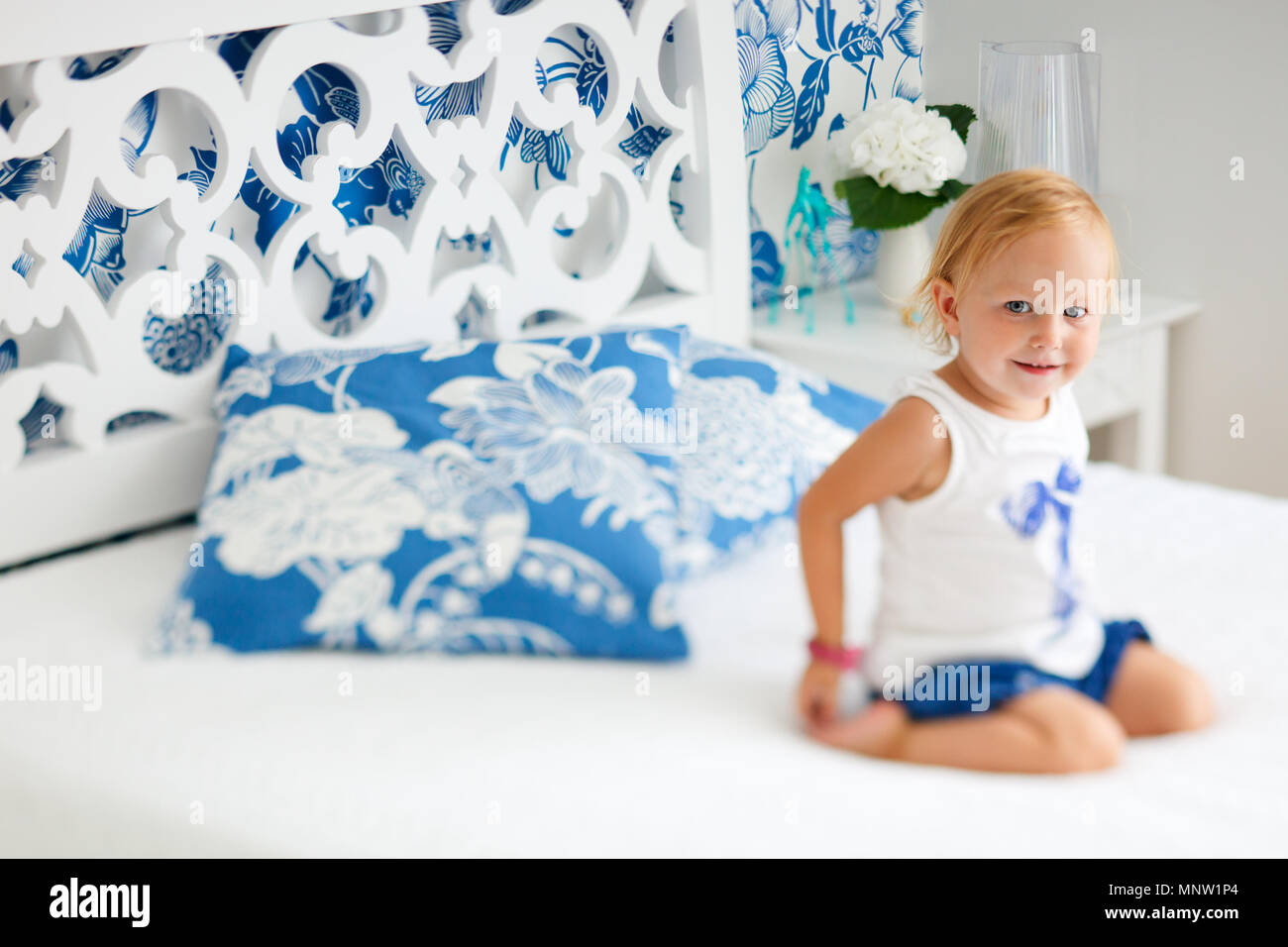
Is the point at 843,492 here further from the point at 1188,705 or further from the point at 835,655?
the point at 1188,705

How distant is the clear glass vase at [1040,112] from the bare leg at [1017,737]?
128 cm

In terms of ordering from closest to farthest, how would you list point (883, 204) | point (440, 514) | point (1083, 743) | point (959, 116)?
point (1083, 743) → point (440, 514) → point (883, 204) → point (959, 116)

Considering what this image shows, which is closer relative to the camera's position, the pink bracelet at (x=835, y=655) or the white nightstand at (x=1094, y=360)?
the pink bracelet at (x=835, y=655)

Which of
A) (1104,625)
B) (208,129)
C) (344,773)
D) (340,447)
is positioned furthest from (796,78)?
(344,773)

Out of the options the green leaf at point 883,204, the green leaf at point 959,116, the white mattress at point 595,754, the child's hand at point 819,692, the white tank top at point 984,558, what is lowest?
the white mattress at point 595,754

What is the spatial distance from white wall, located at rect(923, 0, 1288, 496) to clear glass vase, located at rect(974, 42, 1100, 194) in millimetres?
156

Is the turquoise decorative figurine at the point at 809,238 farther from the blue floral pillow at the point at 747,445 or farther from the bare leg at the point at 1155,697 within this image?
the bare leg at the point at 1155,697

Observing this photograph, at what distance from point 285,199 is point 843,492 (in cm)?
91

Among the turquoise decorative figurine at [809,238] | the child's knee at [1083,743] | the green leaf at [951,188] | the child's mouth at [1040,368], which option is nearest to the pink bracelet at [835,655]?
the child's knee at [1083,743]

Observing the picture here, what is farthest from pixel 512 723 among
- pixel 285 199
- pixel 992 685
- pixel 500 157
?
pixel 500 157

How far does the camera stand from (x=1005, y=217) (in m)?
1.09

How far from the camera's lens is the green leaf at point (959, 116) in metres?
2.30

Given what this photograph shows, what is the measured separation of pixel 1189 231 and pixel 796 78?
0.70 metres

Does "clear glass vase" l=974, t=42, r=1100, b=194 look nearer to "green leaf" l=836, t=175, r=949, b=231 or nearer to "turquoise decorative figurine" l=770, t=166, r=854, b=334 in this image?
"green leaf" l=836, t=175, r=949, b=231
